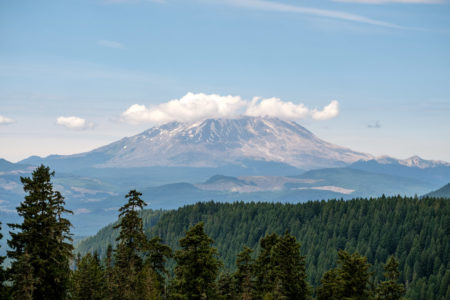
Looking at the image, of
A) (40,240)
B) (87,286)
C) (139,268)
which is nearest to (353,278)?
(139,268)

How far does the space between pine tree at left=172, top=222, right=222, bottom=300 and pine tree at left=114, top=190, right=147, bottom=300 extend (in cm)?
604

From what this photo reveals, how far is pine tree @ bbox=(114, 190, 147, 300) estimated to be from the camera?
175 ft

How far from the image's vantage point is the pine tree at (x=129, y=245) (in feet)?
175

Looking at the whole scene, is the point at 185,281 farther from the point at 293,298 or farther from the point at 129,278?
the point at 293,298

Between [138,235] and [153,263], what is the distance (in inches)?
509

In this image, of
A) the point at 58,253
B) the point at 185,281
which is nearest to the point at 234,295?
the point at 185,281

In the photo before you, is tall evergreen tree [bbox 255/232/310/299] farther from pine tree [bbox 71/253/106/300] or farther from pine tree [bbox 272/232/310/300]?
pine tree [bbox 71/253/106/300]

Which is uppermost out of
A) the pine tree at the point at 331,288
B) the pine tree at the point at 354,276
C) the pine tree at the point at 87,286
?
the pine tree at the point at 354,276

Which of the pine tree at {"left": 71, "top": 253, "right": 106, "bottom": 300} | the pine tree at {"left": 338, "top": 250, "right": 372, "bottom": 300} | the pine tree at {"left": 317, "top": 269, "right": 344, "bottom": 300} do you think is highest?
the pine tree at {"left": 338, "top": 250, "right": 372, "bottom": 300}

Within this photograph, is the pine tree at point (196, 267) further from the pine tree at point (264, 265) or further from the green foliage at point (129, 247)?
the pine tree at point (264, 265)

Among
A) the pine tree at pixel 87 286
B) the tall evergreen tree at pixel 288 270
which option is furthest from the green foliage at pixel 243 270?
the pine tree at pixel 87 286

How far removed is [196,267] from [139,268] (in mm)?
16721

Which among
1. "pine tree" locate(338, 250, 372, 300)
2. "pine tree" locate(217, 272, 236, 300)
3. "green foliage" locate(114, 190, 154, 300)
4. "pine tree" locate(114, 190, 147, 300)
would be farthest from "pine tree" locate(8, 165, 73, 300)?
"pine tree" locate(338, 250, 372, 300)

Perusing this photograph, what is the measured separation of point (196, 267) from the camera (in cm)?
4931
